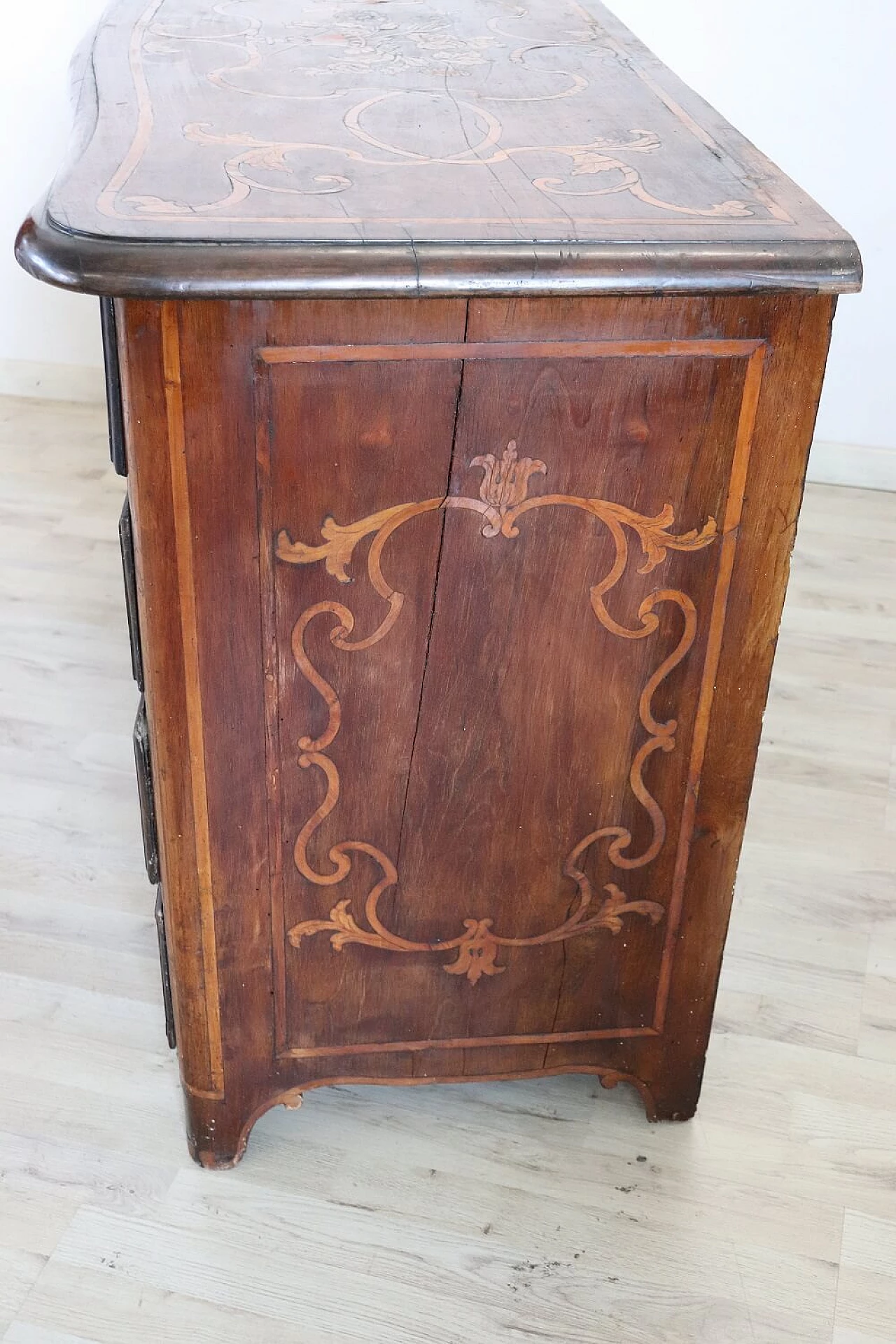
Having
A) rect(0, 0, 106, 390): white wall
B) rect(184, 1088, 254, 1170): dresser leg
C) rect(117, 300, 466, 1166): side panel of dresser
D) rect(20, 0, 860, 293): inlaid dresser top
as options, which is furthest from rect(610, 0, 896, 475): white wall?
rect(184, 1088, 254, 1170): dresser leg

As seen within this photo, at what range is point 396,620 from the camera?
4.09ft

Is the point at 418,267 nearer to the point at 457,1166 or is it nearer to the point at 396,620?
the point at 396,620

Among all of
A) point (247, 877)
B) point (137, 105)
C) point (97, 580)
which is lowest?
point (97, 580)

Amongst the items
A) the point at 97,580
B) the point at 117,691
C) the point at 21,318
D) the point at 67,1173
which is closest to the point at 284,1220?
the point at 67,1173

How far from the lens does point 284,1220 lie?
1485mm

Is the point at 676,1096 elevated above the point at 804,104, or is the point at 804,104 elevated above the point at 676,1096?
the point at 804,104

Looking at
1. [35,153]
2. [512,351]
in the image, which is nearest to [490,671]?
[512,351]

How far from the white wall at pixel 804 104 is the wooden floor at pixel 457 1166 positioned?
123 centimetres

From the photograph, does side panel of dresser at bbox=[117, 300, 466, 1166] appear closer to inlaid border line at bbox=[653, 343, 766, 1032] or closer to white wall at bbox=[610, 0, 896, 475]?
inlaid border line at bbox=[653, 343, 766, 1032]

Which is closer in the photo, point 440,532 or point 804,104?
point 440,532

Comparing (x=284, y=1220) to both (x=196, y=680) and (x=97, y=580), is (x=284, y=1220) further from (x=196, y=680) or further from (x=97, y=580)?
(x=97, y=580)

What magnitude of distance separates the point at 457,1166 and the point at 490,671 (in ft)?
2.07

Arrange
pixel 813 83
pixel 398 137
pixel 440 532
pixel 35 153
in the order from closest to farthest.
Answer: pixel 440 532 → pixel 398 137 → pixel 813 83 → pixel 35 153

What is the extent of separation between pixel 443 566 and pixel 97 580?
158 centimetres
